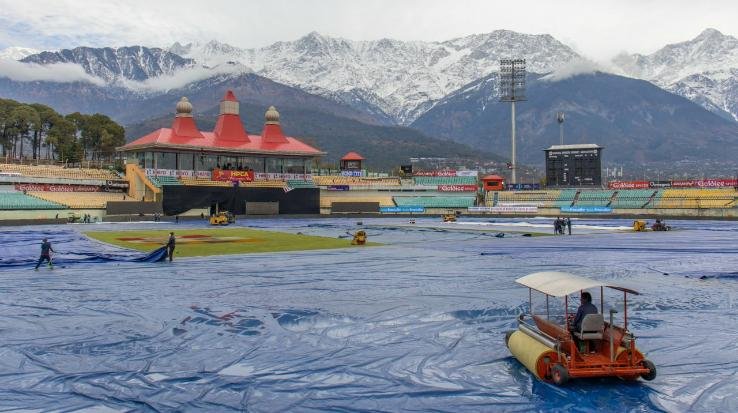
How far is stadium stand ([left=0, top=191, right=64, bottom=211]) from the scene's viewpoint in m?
70.9

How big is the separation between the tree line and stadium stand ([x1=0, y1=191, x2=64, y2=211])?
111 ft

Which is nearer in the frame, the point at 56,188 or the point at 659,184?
the point at 56,188

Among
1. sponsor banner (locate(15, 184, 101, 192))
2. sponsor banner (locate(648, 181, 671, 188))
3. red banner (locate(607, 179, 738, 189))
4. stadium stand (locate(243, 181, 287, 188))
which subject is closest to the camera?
sponsor banner (locate(15, 184, 101, 192))

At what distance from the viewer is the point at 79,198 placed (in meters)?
81.1

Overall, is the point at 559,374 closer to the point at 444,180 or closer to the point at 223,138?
the point at 223,138

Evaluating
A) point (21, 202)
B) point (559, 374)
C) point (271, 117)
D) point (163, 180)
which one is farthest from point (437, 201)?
point (559, 374)

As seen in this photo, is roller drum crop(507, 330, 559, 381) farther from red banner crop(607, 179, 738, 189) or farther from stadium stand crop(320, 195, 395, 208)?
stadium stand crop(320, 195, 395, 208)

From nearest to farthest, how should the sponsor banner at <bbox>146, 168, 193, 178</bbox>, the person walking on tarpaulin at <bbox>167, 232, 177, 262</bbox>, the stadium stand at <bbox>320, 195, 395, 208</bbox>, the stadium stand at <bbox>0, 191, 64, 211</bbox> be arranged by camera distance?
the person walking on tarpaulin at <bbox>167, 232, 177, 262</bbox> < the stadium stand at <bbox>0, 191, 64, 211</bbox> < the sponsor banner at <bbox>146, 168, 193, 178</bbox> < the stadium stand at <bbox>320, 195, 395, 208</bbox>

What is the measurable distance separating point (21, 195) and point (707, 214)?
3365 inches

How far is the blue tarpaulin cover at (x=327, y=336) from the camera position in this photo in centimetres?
1173

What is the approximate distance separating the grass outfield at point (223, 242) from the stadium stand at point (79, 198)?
Result: 1151 inches

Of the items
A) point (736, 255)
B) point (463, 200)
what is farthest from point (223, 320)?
point (463, 200)

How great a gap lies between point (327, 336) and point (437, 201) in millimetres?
87812

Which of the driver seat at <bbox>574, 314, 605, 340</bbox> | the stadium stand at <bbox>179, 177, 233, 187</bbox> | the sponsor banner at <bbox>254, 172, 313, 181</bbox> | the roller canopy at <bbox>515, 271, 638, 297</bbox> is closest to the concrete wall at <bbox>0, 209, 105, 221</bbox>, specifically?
the stadium stand at <bbox>179, 177, 233, 187</bbox>
